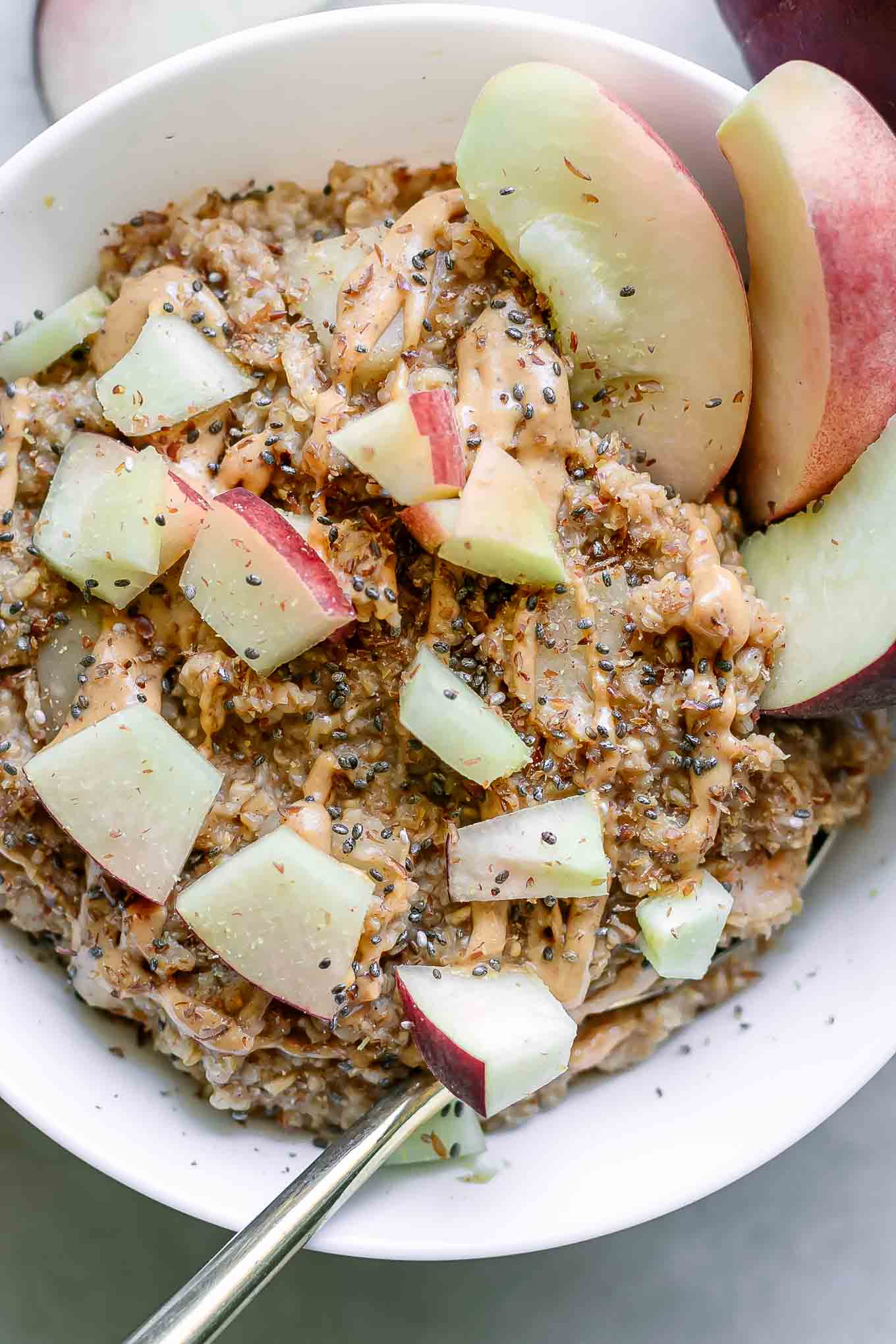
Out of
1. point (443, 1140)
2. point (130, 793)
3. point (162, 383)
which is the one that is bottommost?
point (443, 1140)

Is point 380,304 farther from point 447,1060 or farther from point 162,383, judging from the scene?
point 447,1060

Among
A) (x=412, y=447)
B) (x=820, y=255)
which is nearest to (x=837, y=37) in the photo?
(x=820, y=255)

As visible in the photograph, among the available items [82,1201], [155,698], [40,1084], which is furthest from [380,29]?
[82,1201]

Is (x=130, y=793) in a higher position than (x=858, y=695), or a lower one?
higher

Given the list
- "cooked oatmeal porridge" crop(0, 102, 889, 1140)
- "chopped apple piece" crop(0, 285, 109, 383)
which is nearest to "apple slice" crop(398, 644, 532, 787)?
"cooked oatmeal porridge" crop(0, 102, 889, 1140)

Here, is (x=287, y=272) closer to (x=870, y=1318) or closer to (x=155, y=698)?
(x=155, y=698)

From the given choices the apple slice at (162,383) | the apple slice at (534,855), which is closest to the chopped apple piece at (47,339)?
the apple slice at (162,383)
